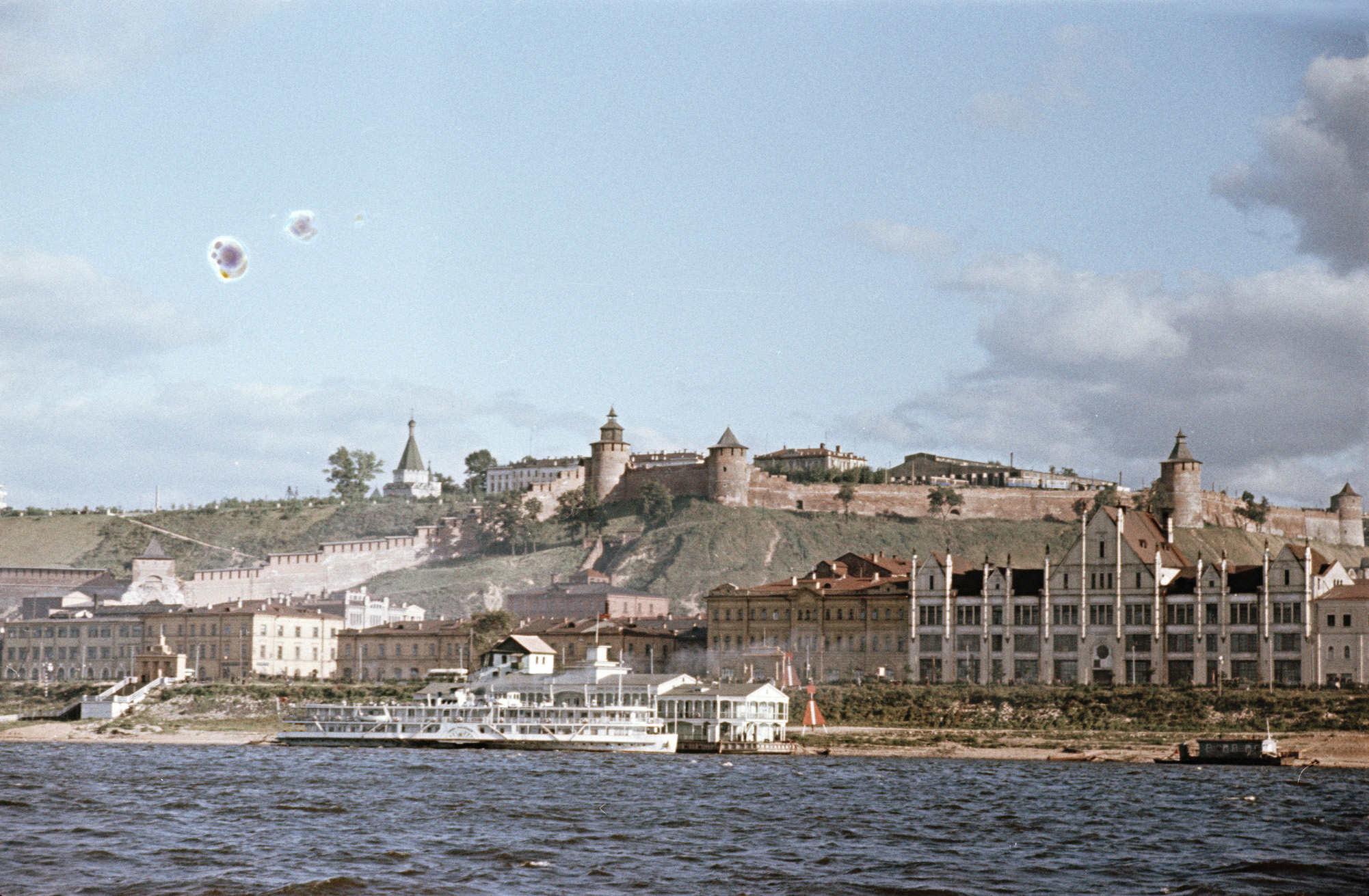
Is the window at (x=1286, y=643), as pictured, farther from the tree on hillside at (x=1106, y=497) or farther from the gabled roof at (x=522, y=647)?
the tree on hillside at (x=1106, y=497)

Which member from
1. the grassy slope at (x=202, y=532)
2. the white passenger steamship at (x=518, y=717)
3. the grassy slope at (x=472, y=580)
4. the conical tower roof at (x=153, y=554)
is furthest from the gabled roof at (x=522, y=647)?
the grassy slope at (x=202, y=532)

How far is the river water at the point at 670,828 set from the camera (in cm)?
3944

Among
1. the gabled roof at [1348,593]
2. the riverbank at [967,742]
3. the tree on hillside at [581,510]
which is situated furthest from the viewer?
the tree on hillside at [581,510]

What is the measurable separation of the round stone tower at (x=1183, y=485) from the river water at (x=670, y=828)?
84379 millimetres

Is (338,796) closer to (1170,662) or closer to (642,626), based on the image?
(1170,662)

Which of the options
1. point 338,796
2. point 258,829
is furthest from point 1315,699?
point 258,829

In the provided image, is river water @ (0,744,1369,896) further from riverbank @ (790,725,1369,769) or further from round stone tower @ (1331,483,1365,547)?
round stone tower @ (1331,483,1365,547)

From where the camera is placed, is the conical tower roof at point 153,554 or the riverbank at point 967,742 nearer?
the riverbank at point 967,742

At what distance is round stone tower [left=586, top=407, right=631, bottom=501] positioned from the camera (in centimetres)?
16738

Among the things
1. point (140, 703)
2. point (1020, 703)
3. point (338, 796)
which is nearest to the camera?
point (338, 796)

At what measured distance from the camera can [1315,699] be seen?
279 feet

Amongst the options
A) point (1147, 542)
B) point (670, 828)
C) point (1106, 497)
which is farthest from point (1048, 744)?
point (1106, 497)

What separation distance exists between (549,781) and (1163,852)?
26.4 m

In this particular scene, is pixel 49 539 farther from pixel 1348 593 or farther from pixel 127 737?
pixel 1348 593
